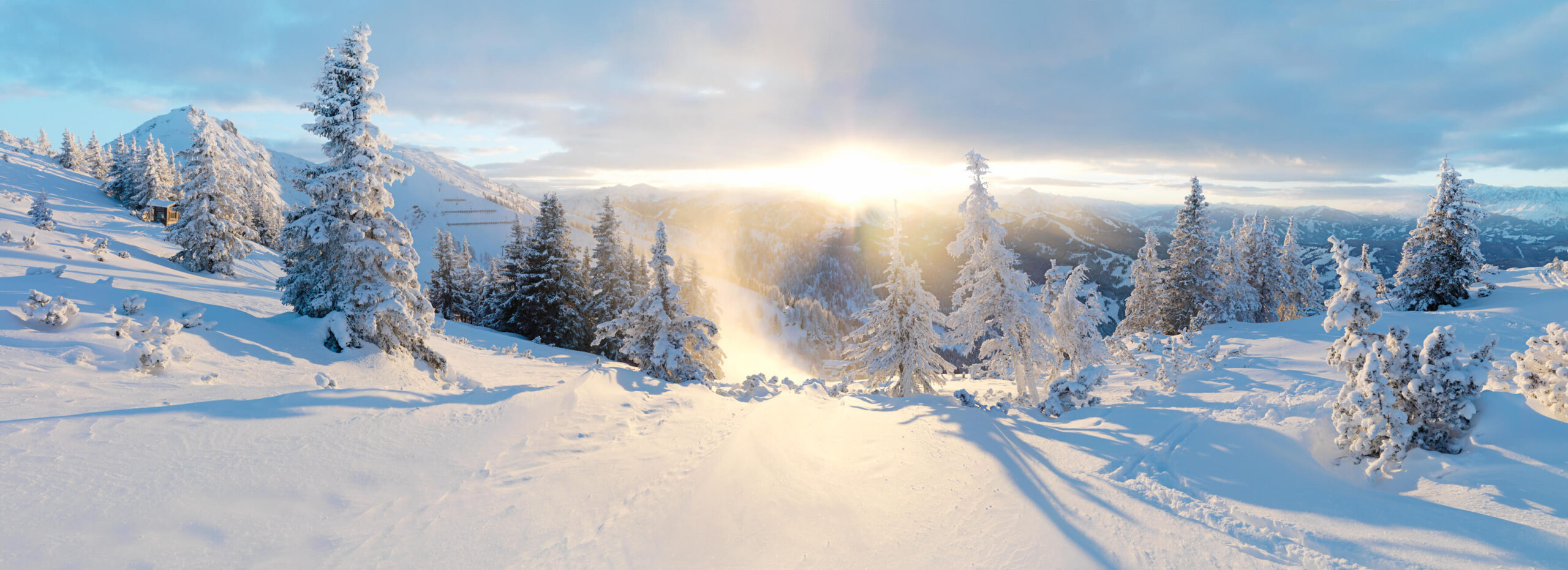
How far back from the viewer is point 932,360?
23.2 m

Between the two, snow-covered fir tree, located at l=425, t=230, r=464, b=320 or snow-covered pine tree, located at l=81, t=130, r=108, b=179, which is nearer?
snow-covered fir tree, located at l=425, t=230, r=464, b=320

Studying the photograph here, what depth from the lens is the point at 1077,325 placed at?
21.8m

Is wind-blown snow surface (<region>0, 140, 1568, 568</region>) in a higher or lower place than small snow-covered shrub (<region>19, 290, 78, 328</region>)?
lower

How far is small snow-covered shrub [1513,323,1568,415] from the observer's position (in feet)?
23.9

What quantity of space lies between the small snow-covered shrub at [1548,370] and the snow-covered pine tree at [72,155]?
12935 cm

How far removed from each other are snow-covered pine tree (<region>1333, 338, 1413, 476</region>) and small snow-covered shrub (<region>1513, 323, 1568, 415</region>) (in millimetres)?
1409

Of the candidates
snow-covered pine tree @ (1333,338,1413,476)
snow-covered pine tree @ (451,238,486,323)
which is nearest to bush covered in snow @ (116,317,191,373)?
snow-covered pine tree @ (1333,338,1413,476)

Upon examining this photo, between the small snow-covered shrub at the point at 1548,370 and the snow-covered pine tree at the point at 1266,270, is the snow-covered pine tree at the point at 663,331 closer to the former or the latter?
the small snow-covered shrub at the point at 1548,370

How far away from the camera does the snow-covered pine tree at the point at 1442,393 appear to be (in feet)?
24.2

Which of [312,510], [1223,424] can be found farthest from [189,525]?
[1223,424]

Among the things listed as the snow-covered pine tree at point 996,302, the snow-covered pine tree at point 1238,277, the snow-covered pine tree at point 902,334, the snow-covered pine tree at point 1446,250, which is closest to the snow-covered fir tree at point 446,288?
the snow-covered pine tree at point 902,334

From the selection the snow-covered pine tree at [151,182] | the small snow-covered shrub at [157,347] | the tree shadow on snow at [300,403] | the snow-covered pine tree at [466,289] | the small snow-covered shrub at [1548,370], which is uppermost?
the snow-covered pine tree at [151,182]

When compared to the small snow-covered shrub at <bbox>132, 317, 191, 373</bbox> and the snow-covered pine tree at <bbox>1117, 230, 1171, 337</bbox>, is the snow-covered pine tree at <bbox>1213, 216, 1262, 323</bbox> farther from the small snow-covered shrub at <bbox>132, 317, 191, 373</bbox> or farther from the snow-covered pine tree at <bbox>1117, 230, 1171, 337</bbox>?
the small snow-covered shrub at <bbox>132, 317, 191, 373</bbox>

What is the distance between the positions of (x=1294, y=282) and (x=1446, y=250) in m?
21.1
